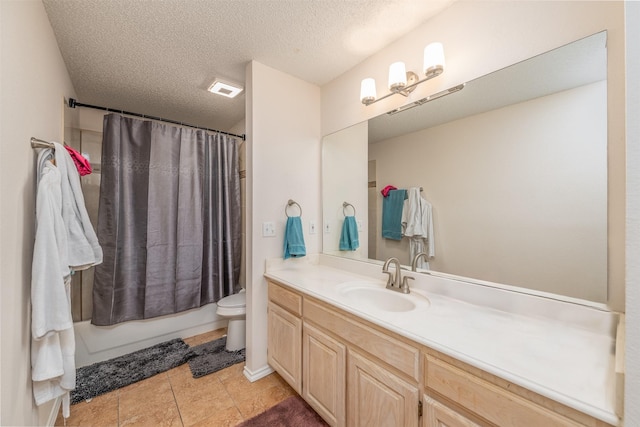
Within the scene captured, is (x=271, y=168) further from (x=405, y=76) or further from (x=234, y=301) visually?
(x=234, y=301)

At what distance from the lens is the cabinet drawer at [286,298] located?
1549mm

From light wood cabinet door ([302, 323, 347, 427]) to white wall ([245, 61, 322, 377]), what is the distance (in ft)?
1.82

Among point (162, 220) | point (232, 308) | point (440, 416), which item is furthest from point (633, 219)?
point (162, 220)

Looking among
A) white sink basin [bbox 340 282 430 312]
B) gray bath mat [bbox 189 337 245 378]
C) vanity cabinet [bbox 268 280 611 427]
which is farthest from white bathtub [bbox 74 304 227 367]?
white sink basin [bbox 340 282 430 312]

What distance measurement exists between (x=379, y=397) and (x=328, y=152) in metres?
1.75

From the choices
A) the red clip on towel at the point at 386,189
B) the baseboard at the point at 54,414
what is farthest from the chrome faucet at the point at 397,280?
the baseboard at the point at 54,414

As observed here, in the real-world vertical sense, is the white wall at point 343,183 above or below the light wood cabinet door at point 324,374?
above

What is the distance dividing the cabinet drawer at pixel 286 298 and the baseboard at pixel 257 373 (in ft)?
1.84

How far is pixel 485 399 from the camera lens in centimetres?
74

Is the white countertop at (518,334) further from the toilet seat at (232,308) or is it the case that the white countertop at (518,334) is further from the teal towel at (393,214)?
the toilet seat at (232,308)

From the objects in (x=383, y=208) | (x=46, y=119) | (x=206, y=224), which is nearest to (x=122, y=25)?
(x=46, y=119)

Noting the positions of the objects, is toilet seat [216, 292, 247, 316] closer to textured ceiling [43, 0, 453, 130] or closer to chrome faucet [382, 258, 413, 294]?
chrome faucet [382, 258, 413, 294]

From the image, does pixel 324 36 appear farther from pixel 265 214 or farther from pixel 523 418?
pixel 523 418

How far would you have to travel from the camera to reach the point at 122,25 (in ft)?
4.86
